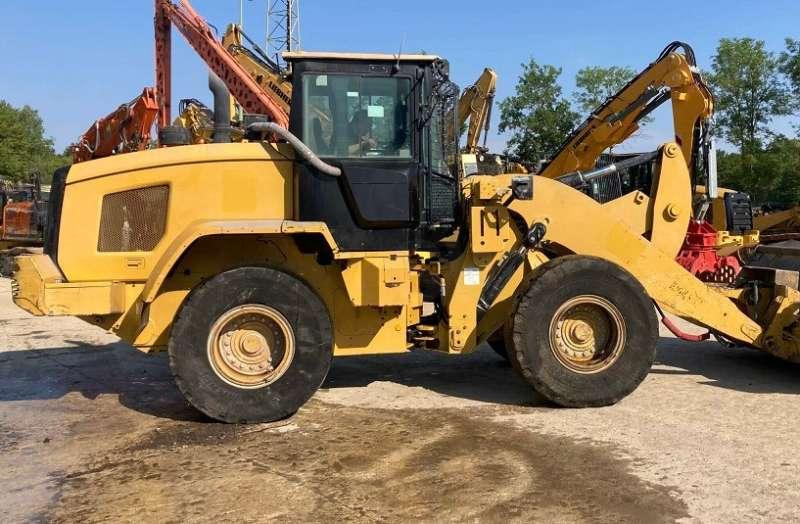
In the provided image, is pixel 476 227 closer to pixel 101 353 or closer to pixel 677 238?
pixel 677 238

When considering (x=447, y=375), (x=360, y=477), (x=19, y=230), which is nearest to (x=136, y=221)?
(x=360, y=477)

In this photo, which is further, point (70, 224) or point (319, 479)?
point (70, 224)

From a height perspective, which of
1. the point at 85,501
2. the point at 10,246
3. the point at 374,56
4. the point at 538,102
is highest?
the point at 538,102

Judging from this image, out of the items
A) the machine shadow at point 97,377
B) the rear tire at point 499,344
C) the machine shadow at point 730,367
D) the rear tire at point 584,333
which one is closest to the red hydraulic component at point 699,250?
the machine shadow at point 730,367

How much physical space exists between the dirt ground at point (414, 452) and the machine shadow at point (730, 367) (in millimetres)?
38

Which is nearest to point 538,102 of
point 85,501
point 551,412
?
point 551,412

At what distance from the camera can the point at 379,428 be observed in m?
5.42

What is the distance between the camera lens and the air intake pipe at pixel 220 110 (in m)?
6.08

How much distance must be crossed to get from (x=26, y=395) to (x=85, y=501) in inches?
116

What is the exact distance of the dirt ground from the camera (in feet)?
13.1

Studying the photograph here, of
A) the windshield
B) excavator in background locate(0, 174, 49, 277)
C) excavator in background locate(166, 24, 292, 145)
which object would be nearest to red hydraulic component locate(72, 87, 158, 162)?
excavator in background locate(166, 24, 292, 145)

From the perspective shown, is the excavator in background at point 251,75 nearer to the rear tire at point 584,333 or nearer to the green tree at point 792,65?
the rear tire at point 584,333

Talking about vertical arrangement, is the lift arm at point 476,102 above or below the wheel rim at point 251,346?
above

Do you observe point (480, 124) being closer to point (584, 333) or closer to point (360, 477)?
point (584, 333)
